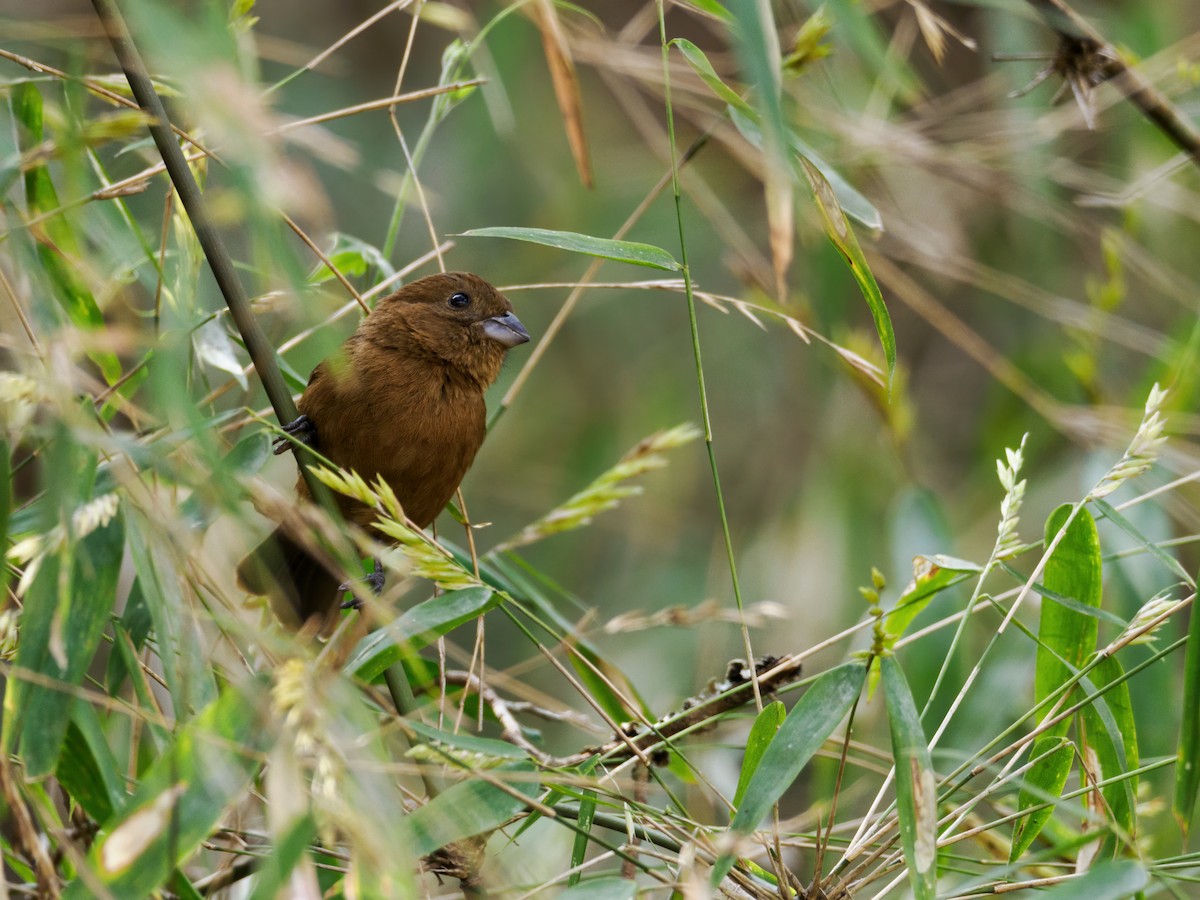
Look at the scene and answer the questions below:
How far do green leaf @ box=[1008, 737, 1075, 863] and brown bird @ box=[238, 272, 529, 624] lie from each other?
4.75ft

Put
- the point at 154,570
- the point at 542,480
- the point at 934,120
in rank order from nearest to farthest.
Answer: the point at 154,570, the point at 934,120, the point at 542,480

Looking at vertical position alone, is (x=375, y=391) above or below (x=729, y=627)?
above

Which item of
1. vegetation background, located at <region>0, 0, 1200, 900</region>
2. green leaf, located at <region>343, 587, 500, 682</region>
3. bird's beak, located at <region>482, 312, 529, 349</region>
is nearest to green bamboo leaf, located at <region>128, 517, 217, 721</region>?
vegetation background, located at <region>0, 0, 1200, 900</region>

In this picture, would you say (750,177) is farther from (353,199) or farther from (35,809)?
(35,809)

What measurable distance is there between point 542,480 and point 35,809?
4950mm

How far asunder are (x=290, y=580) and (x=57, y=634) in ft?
6.20

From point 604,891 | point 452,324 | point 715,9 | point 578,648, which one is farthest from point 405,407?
point 604,891

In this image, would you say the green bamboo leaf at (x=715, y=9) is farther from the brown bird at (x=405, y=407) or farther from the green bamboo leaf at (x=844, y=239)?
the brown bird at (x=405, y=407)

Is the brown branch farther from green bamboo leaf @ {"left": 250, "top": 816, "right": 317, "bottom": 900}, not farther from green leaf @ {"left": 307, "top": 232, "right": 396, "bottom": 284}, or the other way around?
green bamboo leaf @ {"left": 250, "top": 816, "right": 317, "bottom": 900}

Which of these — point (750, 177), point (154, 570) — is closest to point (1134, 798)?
point (154, 570)

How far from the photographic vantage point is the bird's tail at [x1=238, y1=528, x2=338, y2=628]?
10.3 feet

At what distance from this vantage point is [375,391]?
313 centimetres

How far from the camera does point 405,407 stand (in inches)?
124

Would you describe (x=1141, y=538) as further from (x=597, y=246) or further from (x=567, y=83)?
(x=567, y=83)
